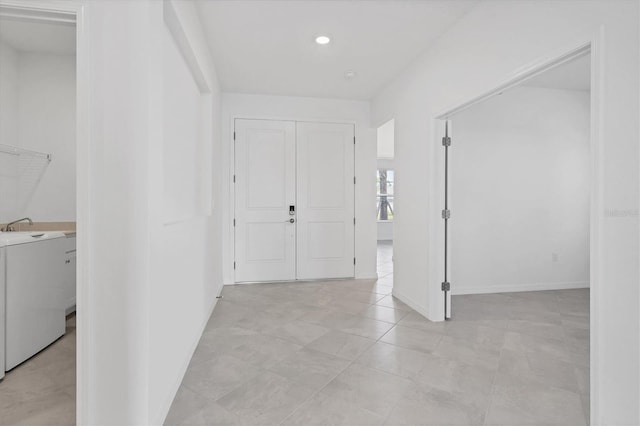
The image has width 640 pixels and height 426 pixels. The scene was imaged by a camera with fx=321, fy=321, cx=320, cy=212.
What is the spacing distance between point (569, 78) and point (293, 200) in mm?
3748

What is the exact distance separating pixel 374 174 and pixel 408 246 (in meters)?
1.59

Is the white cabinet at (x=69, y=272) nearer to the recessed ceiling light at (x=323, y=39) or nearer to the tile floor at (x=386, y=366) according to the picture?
the tile floor at (x=386, y=366)

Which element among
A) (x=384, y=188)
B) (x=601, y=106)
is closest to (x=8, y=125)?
(x=601, y=106)

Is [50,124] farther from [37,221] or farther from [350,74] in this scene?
[350,74]

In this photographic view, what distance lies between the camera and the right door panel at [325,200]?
4.61m

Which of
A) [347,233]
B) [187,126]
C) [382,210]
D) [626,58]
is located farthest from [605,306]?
[382,210]

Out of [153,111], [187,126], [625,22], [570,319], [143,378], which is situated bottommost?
[570,319]

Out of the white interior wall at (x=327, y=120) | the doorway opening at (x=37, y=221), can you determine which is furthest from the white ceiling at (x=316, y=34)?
the doorway opening at (x=37, y=221)

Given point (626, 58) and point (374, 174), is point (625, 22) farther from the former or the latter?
point (374, 174)

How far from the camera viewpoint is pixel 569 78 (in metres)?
3.87

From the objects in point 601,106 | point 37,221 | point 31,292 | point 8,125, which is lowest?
point 31,292

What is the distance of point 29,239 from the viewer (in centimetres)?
229

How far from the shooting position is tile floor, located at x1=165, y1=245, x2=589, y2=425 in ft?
5.64

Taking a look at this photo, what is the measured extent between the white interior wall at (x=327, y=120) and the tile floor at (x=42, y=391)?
7.34ft
